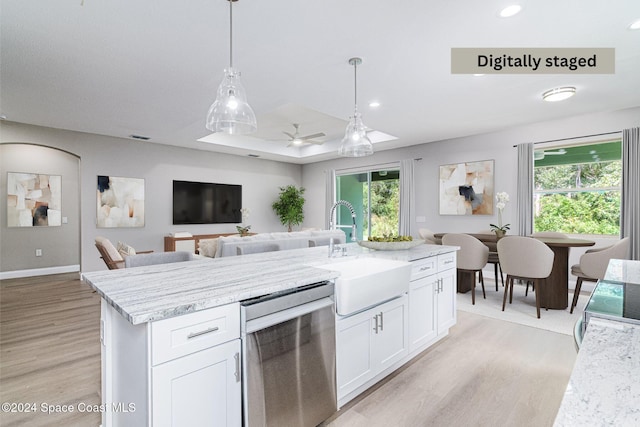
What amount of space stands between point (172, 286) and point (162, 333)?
0.40 meters

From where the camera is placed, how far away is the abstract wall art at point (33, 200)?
5.64 metres

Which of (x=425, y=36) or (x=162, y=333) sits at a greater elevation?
(x=425, y=36)

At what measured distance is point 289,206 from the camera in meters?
8.32

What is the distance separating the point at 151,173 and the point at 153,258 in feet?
14.7

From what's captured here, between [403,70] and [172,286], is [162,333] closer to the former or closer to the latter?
[172,286]

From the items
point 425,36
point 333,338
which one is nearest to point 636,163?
point 425,36

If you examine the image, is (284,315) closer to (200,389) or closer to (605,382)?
(200,389)

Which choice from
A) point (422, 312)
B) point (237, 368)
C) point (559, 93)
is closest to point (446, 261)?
point (422, 312)

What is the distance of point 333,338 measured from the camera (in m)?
1.76

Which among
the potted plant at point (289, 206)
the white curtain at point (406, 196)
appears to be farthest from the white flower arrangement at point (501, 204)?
→ the potted plant at point (289, 206)

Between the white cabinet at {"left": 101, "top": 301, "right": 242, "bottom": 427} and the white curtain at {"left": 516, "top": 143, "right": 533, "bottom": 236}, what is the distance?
208 inches

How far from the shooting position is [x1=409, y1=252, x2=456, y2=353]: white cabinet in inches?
97.6

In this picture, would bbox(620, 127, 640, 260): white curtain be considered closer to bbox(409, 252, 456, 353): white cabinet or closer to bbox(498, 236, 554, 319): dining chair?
bbox(498, 236, 554, 319): dining chair

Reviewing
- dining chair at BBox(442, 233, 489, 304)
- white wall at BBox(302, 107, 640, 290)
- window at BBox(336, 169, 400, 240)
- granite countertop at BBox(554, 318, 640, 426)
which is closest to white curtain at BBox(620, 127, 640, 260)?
white wall at BBox(302, 107, 640, 290)
